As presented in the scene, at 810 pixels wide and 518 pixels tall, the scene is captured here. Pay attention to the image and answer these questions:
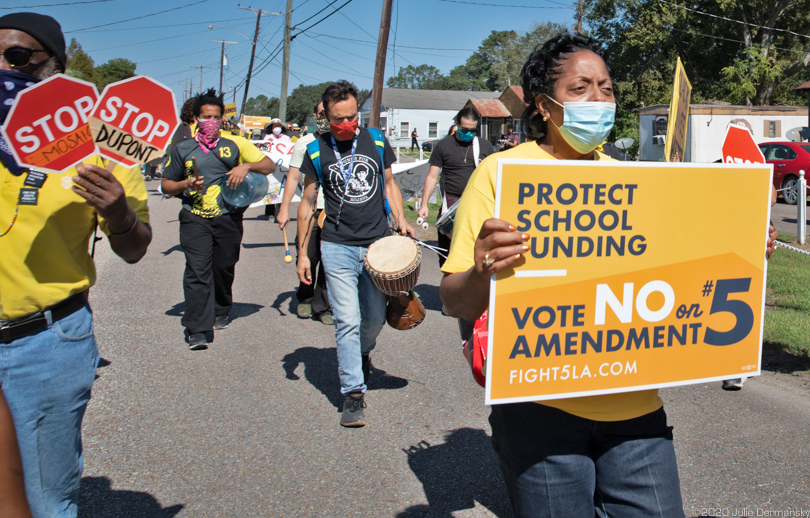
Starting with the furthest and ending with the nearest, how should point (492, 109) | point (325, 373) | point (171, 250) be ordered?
point (492, 109), point (171, 250), point (325, 373)

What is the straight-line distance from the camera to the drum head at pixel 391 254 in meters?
4.24

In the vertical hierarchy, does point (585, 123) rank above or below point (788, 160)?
above

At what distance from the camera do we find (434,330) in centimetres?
666

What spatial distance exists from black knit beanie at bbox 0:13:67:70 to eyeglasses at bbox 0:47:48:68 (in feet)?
0.22

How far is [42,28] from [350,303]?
2.59 meters

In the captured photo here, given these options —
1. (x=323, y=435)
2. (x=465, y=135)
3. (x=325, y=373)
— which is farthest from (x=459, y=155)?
(x=323, y=435)

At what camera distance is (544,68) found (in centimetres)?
221

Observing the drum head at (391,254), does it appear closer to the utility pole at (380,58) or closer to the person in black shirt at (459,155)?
the person in black shirt at (459,155)

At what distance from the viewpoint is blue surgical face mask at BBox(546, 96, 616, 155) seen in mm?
2072

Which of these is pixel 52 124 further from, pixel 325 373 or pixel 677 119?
pixel 325 373

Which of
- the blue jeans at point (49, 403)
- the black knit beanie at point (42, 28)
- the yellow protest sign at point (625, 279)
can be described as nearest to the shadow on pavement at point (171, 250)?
the black knit beanie at point (42, 28)

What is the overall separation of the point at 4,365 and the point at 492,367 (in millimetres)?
1537

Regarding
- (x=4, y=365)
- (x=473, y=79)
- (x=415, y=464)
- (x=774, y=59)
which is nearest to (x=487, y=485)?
(x=415, y=464)

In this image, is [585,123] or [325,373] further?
[325,373]
